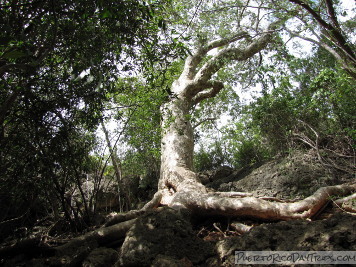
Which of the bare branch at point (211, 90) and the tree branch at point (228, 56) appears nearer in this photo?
the tree branch at point (228, 56)

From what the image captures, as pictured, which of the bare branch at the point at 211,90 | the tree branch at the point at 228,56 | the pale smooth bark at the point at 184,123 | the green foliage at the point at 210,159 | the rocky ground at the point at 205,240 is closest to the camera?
the rocky ground at the point at 205,240

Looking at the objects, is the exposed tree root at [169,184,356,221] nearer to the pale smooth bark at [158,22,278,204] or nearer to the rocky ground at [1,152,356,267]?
the rocky ground at [1,152,356,267]

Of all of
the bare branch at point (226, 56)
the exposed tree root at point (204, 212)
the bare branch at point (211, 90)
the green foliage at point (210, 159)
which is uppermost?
the bare branch at point (226, 56)

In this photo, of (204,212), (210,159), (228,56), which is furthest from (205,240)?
(210,159)

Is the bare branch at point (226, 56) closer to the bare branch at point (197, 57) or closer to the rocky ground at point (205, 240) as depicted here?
the bare branch at point (197, 57)

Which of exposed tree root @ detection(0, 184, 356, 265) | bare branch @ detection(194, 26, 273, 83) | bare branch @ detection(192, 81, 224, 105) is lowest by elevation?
exposed tree root @ detection(0, 184, 356, 265)

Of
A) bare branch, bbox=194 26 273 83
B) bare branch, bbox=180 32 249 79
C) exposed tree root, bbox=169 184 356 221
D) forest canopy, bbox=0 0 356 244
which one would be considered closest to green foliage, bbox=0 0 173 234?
forest canopy, bbox=0 0 356 244

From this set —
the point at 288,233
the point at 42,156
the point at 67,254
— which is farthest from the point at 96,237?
the point at 288,233

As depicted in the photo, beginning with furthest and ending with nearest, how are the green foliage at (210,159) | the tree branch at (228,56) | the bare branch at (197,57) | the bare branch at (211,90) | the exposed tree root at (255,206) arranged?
the green foliage at (210,159), the bare branch at (197,57), the bare branch at (211,90), the tree branch at (228,56), the exposed tree root at (255,206)

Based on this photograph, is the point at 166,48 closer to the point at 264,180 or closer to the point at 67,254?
the point at 67,254

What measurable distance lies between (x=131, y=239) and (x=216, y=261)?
34.8 inches

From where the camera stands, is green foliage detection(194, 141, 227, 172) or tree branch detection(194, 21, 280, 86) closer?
tree branch detection(194, 21, 280, 86)

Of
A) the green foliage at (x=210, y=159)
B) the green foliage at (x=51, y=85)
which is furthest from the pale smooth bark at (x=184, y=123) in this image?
the green foliage at (x=210, y=159)

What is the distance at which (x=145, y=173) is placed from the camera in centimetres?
1037
